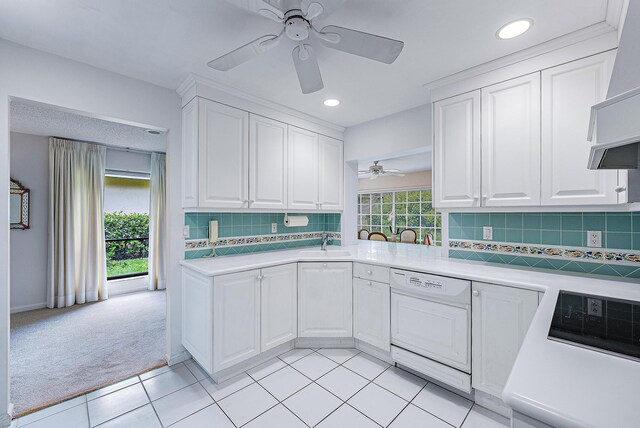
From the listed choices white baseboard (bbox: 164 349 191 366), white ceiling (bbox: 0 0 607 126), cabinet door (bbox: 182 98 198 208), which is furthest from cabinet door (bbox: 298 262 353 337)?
white ceiling (bbox: 0 0 607 126)

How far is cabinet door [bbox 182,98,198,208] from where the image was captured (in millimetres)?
2262

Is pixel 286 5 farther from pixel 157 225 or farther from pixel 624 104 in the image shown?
pixel 157 225

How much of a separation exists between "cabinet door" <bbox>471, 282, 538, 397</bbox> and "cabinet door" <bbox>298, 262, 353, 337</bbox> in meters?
1.06

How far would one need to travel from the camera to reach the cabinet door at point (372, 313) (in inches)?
91.6

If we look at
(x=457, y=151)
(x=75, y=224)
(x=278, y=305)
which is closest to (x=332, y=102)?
(x=457, y=151)

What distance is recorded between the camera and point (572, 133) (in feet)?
5.64

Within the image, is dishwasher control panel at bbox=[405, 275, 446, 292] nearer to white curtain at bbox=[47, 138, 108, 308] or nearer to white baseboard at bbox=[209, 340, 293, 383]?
white baseboard at bbox=[209, 340, 293, 383]

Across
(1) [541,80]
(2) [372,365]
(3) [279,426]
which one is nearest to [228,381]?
(3) [279,426]

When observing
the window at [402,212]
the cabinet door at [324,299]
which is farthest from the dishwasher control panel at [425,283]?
the window at [402,212]

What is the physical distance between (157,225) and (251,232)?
2623 millimetres

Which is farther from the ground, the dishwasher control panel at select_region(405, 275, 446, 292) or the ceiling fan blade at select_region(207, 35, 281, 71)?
the ceiling fan blade at select_region(207, 35, 281, 71)

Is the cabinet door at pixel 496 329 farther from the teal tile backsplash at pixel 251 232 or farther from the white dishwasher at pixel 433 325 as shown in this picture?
the teal tile backsplash at pixel 251 232

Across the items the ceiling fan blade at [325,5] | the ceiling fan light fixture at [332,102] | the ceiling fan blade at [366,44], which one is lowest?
the ceiling fan blade at [366,44]

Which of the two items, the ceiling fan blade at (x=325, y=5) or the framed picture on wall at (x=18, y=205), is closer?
the ceiling fan blade at (x=325, y=5)
